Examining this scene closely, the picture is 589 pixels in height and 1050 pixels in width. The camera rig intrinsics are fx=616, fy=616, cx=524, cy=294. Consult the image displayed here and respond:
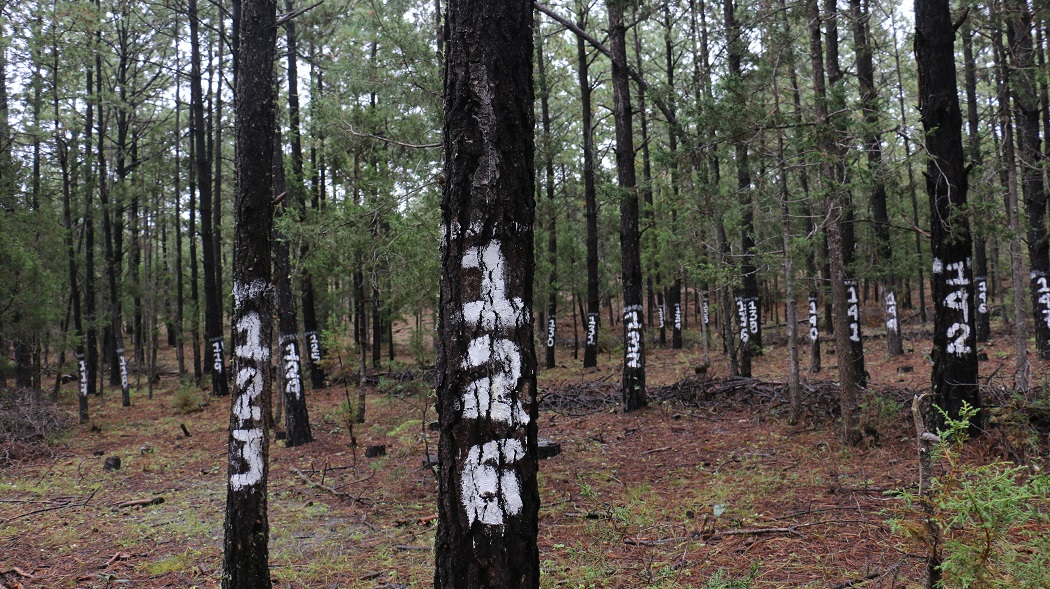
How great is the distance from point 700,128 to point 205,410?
54.7 ft

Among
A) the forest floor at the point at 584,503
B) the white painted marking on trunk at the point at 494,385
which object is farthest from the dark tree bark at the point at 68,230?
the white painted marking on trunk at the point at 494,385

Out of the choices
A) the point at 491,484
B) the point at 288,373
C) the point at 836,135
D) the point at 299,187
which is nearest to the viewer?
the point at 491,484

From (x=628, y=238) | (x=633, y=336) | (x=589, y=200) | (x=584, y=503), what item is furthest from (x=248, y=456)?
(x=589, y=200)

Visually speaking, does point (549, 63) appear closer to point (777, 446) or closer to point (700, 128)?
point (700, 128)

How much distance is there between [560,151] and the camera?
19.9 meters

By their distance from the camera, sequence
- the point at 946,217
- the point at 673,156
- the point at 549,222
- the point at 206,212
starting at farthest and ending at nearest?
the point at 549,222 → the point at 206,212 → the point at 673,156 → the point at 946,217

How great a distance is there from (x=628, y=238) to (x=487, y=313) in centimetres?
975

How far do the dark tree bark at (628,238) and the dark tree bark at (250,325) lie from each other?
25.9 ft

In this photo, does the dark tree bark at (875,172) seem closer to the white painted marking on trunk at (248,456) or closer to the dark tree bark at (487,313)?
the dark tree bark at (487,313)

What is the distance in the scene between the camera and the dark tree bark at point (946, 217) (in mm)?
Answer: 7312

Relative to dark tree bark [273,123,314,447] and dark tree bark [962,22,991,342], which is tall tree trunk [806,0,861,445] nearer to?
dark tree bark [962,22,991,342]

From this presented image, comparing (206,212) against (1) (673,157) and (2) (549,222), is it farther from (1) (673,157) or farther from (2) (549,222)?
(1) (673,157)

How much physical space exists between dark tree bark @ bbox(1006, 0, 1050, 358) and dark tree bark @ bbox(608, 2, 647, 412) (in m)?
6.98

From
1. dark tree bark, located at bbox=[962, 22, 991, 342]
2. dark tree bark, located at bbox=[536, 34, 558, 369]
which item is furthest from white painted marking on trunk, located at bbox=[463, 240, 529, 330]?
dark tree bark, located at bbox=[536, 34, 558, 369]
